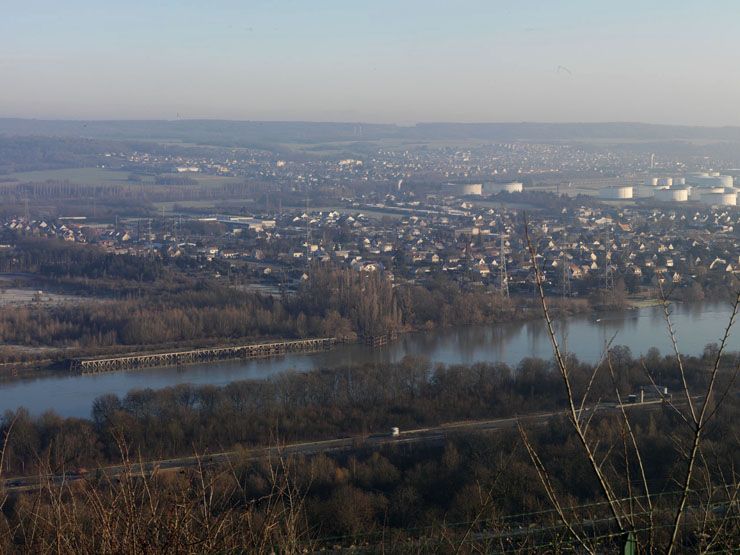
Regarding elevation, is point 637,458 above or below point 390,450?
above

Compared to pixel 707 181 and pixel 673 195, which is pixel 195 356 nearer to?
pixel 673 195

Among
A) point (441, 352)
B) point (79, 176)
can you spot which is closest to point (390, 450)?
point (441, 352)

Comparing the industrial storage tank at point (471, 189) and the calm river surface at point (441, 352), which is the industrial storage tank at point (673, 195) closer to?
the industrial storage tank at point (471, 189)

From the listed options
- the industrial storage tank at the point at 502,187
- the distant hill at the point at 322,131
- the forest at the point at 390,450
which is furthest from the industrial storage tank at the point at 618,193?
the forest at the point at 390,450

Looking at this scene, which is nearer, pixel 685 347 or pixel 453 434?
pixel 453 434

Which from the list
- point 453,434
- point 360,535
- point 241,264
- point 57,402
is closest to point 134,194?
point 241,264

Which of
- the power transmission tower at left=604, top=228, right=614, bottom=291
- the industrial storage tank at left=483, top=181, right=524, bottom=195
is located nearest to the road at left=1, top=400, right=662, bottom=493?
the power transmission tower at left=604, top=228, right=614, bottom=291

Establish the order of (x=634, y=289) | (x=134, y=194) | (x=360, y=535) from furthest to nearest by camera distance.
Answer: (x=134, y=194), (x=634, y=289), (x=360, y=535)

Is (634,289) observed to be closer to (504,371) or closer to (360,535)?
(504,371)
